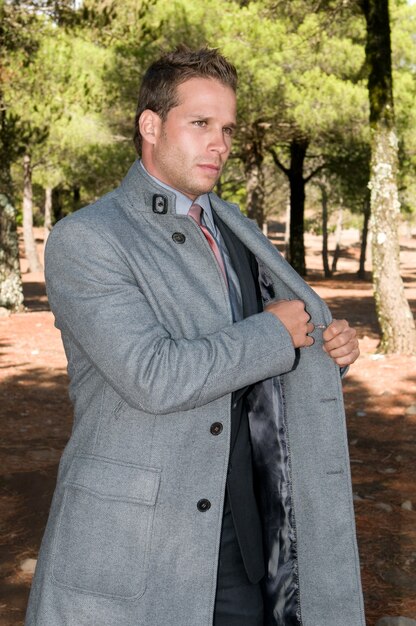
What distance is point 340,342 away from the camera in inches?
87.8

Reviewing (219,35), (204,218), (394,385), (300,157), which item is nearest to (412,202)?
(300,157)

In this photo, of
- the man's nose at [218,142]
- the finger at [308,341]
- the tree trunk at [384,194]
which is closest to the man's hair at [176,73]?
the man's nose at [218,142]

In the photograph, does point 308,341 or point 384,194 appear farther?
point 384,194

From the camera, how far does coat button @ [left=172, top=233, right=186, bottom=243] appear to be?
2.20 meters

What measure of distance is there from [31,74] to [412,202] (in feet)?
77.3

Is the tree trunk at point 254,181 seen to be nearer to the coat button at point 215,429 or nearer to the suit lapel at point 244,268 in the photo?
the suit lapel at point 244,268

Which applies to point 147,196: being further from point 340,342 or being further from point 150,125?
point 340,342

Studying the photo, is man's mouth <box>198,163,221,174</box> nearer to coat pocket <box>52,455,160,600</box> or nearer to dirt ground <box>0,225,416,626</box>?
coat pocket <box>52,455,160,600</box>

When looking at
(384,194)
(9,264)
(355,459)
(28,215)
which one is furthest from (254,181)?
(355,459)

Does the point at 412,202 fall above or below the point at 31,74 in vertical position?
below

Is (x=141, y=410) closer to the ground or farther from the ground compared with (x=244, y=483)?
farther from the ground

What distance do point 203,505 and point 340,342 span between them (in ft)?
1.81

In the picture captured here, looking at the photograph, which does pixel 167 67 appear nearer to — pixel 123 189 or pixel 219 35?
pixel 123 189

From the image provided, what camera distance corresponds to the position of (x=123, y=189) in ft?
7.50
